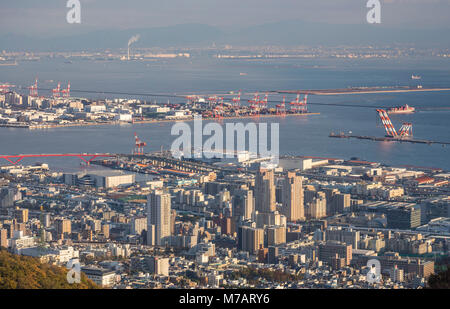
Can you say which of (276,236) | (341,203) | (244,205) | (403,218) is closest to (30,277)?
(276,236)

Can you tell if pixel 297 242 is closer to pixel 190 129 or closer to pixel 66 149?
pixel 66 149

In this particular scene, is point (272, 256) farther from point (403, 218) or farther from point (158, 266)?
point (403, 218)

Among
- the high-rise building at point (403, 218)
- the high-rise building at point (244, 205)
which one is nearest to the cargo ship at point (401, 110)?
the high-rise building at point (244, 205)

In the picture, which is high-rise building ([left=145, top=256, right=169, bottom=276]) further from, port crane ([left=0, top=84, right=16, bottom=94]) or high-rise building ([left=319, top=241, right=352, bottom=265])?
port crane ([left=0, top=84, right=16, bottom=94])

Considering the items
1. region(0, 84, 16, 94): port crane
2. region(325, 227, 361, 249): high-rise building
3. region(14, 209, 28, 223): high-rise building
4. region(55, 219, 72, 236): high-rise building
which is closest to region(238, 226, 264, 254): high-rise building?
region(325, 227, 361, 249): high-rise building
